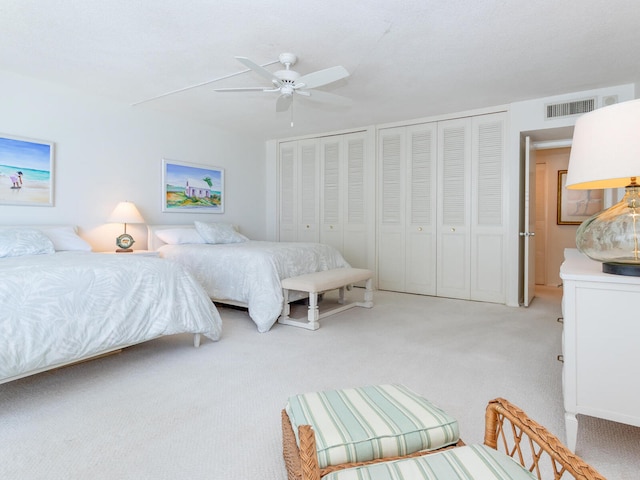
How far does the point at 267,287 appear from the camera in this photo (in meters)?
3.36

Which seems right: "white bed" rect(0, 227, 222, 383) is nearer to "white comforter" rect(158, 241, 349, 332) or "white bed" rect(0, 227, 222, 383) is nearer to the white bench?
"white comforter" rect(158, 241, 349, 332)

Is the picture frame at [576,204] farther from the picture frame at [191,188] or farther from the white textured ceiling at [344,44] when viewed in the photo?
the picture frame at [191,188]

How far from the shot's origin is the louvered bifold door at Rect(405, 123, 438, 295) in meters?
4.76

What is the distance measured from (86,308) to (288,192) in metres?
4.14

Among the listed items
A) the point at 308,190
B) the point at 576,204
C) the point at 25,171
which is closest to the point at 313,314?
the point at 308,190

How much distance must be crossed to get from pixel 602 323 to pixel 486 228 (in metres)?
3.10

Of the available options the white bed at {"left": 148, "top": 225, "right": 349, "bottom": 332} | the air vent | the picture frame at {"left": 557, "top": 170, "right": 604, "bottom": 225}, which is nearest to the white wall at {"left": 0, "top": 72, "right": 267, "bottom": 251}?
the white bed at {"left": 148, "top": 225, "right": 349, "bottom": 332}

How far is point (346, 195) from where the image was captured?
5449mm

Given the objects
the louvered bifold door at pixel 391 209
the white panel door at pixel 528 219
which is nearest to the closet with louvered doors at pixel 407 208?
the louvered bifold door at pixel 391 209

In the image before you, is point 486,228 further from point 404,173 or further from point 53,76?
point 53,76

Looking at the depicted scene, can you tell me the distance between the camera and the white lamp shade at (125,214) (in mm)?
3994

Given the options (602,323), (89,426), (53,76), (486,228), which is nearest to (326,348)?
(89,426)

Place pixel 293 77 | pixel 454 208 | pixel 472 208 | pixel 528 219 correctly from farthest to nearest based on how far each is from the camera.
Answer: pixel 454 208 < pixel 472 208 < pixel 528 219 < pixel 293 77

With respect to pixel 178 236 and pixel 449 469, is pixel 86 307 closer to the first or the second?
pixel 449 469
